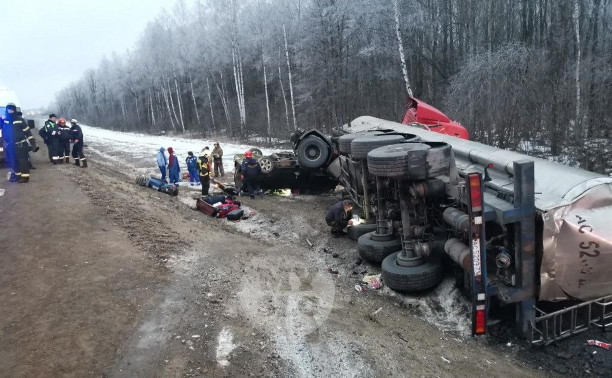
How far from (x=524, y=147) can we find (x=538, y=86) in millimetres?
2015

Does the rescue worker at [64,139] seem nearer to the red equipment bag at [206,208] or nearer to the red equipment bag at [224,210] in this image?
the red equipment bag at [206,208]

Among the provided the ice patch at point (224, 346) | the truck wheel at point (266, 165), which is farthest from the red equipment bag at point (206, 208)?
the ice patch at point (224, 346)

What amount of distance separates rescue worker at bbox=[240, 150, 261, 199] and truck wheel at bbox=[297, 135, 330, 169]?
120 centimetres

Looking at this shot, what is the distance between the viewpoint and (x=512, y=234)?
4199 millimetres

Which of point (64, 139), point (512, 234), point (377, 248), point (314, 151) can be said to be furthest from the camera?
point (64, 139)

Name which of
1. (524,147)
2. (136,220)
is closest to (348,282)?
(136,220)

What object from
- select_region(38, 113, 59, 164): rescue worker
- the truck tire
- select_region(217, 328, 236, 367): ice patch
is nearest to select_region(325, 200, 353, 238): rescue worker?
the truck tire

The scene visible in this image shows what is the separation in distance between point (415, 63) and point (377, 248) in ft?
64.8

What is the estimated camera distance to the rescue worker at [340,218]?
756cm

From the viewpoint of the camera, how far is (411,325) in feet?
15.1

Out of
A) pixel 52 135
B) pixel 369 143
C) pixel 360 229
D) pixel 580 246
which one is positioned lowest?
pixel 360 229

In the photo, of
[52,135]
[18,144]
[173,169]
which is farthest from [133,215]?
[52,135]

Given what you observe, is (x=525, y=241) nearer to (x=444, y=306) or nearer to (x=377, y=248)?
(x=444, y=306)

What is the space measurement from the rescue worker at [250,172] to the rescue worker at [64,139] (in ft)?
16.1
